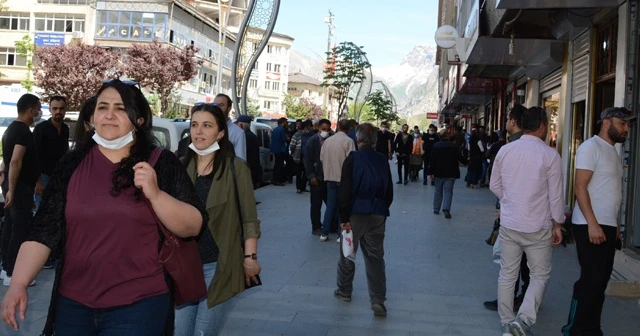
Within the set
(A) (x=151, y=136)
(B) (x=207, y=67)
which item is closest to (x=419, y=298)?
(A) (x=151, y=136)

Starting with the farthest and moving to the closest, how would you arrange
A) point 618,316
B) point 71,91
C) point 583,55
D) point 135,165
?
point 71,91 < point 583,55 < point 618,316 < point 135,165

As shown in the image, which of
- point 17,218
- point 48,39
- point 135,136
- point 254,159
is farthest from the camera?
point 48,39

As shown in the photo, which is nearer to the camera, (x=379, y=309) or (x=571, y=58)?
(x=379, y=309)

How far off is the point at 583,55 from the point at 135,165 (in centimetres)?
1070

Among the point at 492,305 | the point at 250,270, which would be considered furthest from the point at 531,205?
the point at 250,270

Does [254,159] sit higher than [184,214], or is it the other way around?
[254,159]

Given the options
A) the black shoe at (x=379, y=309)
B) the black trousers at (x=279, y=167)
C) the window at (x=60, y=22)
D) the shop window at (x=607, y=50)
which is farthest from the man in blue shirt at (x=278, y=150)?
the window at (x=60, y=22)

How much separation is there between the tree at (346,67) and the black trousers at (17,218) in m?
31.6

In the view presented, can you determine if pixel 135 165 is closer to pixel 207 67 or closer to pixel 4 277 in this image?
pixel 4 277

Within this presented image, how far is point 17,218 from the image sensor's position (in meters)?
7.36

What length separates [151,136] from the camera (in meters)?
3.19

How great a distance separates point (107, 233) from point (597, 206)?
3.82m

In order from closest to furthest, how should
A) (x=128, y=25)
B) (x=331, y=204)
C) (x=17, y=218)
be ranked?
(x=17, y=218)
(x=331, y=204)
(x=128, y=25)

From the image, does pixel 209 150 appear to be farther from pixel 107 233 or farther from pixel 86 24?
pixel 86 24
